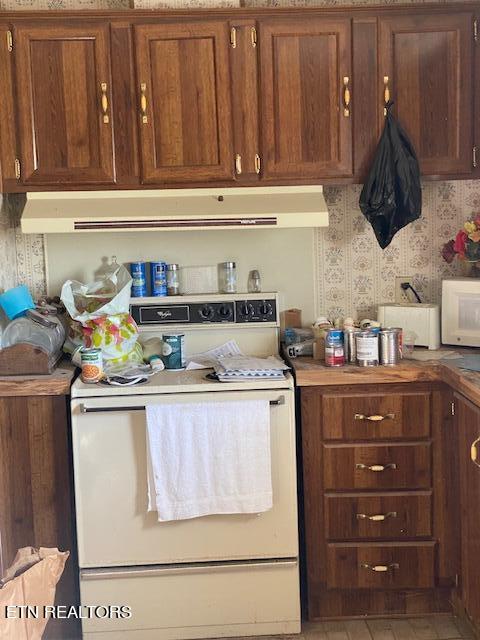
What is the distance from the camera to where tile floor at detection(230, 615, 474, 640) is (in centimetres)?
279

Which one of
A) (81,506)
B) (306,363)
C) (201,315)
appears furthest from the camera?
(201,315)

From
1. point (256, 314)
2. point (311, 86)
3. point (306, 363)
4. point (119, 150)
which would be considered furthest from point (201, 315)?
point (311, 86)

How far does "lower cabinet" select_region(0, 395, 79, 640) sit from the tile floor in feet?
2.74

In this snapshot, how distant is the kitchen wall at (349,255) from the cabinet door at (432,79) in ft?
1.09

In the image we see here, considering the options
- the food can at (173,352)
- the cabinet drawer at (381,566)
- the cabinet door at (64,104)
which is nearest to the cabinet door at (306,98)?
the cabinet door at (64,104)

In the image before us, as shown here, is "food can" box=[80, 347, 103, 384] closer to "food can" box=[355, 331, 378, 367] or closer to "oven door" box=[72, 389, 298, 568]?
"oven door" box=[72, 389, 298, 568]

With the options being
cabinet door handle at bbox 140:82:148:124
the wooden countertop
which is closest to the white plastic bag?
the wooden countertop

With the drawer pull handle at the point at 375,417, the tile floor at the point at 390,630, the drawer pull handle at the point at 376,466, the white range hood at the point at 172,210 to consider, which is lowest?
the tile floor at the point at 390,630

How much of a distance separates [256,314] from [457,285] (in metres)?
0.79

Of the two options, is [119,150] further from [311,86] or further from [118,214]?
[311,86]

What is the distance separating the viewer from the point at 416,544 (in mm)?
2859

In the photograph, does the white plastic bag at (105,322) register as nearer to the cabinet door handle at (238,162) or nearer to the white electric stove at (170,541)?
the white electric stove at (170,541)

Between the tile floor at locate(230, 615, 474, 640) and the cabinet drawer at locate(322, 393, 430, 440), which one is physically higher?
the cabinet drawer at locate(322, 393, 430, 440)

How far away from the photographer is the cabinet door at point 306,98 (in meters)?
2.97
